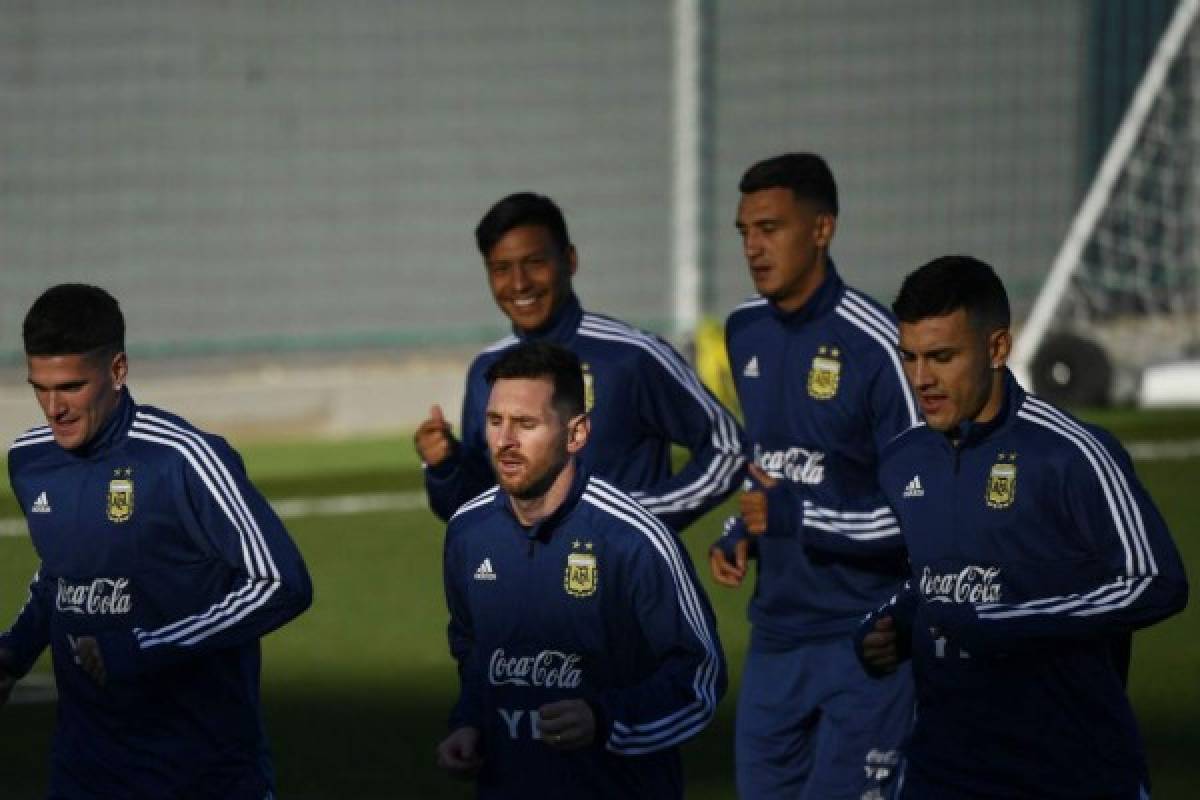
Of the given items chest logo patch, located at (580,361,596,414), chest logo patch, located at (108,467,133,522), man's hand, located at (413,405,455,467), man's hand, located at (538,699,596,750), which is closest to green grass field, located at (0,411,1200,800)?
chest logo patch, located at (580,361,596,414)

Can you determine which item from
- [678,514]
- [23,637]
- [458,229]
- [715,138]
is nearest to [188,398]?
[458,229]

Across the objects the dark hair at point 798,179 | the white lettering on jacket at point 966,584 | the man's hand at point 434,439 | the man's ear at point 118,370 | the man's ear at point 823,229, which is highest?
the dark hair at point 798,179

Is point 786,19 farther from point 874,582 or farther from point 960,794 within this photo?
point 960,794

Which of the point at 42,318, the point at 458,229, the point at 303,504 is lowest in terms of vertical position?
the point at 303,504

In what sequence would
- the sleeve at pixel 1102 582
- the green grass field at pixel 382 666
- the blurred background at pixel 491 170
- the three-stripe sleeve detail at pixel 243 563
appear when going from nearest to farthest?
the sleeve at pixel 1102 582
the three-stripe sleeve detail at pixel 243 563
the green grass field at pixel 382 666
the blurred background at pixel 491 170

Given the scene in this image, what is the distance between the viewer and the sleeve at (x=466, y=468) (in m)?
7.39

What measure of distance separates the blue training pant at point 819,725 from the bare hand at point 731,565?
11.9 inches

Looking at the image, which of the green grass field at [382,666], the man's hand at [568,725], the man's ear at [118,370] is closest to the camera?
the man's hand at [568,725]

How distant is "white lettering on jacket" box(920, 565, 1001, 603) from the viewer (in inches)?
224

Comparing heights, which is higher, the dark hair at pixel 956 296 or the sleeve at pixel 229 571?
the dark hair at pixel 956 296

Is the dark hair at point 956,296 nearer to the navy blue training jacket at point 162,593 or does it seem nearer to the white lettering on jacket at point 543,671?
the white lettering on jacket at point 543,671

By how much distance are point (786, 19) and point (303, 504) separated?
6.59 meters

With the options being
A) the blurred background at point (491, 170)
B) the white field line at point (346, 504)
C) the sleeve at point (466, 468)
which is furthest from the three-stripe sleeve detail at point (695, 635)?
the blurred background at point (491, 170)

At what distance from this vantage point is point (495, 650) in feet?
18.5
